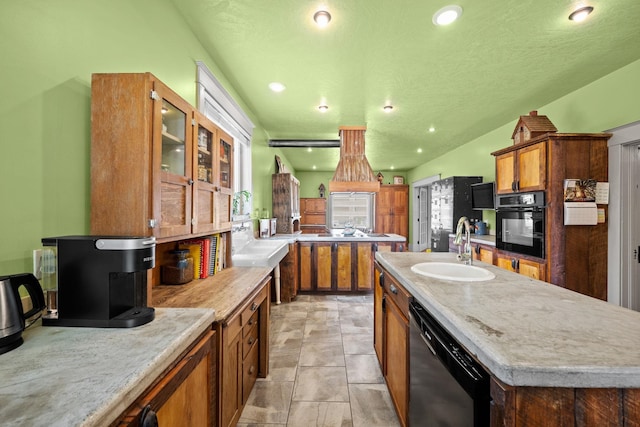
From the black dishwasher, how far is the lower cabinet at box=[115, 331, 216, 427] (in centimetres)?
87

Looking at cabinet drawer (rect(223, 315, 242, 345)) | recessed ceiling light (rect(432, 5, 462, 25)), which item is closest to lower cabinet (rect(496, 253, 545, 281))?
recessed ceiling light (rect(432, 5, 462, 25))

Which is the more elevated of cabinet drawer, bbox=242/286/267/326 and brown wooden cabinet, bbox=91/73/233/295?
brown wooden cabinet, bbox=91/73/233/295

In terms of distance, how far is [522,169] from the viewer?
2.83 m

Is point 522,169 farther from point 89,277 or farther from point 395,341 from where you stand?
point 89,277

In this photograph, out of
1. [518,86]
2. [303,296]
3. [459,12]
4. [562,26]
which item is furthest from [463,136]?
[303,296]

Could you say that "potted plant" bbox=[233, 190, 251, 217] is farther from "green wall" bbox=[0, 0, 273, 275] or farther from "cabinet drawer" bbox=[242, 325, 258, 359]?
"green wall" bbox=[0, 0, 273, 275]

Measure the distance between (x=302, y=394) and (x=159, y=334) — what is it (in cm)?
139

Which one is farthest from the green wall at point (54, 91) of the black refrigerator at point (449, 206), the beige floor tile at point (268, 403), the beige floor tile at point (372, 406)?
the black refrigerator at point (449, 206)

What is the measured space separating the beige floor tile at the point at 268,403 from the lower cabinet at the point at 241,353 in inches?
3.6

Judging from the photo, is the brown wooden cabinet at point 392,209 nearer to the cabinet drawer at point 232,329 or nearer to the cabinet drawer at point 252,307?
the cabinet drawer at point 252,307

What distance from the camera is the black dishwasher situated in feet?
2.40

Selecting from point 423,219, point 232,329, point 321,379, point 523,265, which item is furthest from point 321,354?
point 423,219

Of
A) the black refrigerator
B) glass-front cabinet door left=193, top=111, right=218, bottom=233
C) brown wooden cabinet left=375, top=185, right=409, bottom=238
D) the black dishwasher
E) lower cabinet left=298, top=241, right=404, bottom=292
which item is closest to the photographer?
the black dishwasher

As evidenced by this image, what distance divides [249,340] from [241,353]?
153 millimetres
